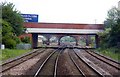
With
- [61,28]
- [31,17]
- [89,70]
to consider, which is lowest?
[89,70]

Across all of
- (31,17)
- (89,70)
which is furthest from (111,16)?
(89,70)

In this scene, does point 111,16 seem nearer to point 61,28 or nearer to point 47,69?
point 61,28

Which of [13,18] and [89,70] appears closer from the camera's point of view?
[89,70]

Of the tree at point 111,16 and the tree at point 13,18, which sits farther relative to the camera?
the tree at point 111,16

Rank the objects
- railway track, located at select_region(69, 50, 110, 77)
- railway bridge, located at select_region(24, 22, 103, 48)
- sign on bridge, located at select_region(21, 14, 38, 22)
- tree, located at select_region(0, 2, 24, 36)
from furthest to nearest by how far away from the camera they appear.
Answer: sign on bridge, located at select_region(21, 14, 38, 22) → railway bridge, located at select_region(24, 22, 103, 48) → tree, located at select_region(0, 2, 24, 36) → railway track, located at select_region(69, 50, 110, 77)

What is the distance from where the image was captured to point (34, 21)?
254 feet

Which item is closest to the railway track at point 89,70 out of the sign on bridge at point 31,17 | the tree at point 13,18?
the tree at point 13,18

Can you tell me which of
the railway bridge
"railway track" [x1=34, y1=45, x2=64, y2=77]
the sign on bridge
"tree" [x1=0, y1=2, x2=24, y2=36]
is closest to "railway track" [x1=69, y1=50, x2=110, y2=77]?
"railway track" [x1=34, y1=45, x2=64, y2=77]

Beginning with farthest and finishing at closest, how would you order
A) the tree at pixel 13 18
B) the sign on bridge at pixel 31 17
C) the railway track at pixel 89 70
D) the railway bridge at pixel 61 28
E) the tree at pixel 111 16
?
1. the sign on bridge at pixel 31 17
2. the tree at pixel 111 16
3. the railway bridge at pixel 61 28
4. the tree at pixel 13 18
5. the railway track at pixel 89 70

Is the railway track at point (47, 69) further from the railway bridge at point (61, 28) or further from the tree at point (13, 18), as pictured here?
the railway bridge at point (61, 28)

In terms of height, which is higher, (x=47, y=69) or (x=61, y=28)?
(x=61, y=28)

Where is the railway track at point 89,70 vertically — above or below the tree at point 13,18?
below

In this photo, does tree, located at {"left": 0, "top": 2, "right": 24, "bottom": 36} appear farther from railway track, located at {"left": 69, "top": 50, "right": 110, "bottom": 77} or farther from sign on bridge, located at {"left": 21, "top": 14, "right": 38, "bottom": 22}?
railway track, located at {"left": 69, "top": 50, "right": 110, "bottom": 77}

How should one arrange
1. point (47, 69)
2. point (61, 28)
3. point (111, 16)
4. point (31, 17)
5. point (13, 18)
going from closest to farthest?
point (47, 69) → point (13, 18) → point (61, 28) → point (111, 16) → point (31, 17)
